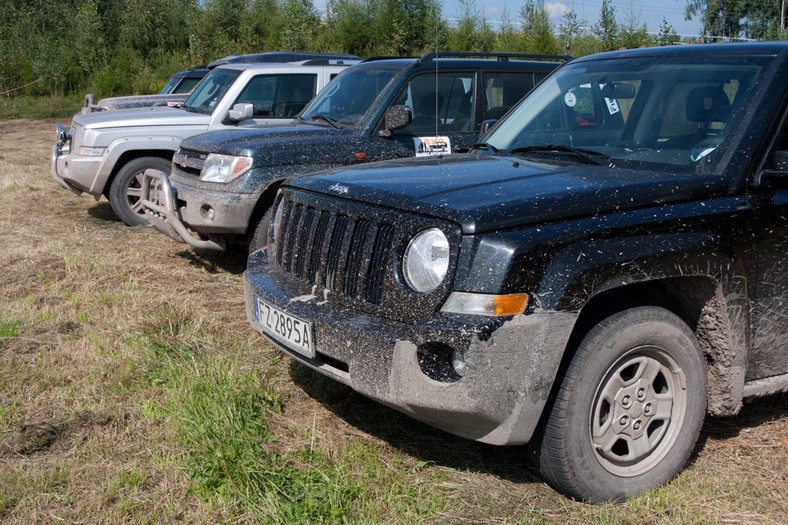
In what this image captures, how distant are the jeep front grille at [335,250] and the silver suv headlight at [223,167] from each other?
2345 mm

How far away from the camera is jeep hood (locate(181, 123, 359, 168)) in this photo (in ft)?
19.4

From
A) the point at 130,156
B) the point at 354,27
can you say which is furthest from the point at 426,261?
the point at 354,27

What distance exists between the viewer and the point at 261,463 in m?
3.16

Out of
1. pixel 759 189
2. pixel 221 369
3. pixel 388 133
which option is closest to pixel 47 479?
pixel 221 369

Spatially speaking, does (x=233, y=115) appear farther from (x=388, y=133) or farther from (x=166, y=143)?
(x=388, y=133)

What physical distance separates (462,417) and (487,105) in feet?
14.6

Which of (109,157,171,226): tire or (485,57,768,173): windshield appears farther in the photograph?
(109,157,171,226): tire

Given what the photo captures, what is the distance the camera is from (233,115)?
761 cm

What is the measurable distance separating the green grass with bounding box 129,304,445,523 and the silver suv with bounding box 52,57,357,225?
4789mm

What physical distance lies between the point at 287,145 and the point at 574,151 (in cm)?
288

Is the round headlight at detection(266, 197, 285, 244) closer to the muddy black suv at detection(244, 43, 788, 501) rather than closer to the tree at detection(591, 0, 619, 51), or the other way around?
the muddy black suv at detection(244, 43, 788, 501)

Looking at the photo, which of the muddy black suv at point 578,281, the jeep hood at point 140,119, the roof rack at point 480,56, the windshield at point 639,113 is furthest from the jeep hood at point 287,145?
the muddy black suv at point 578,281

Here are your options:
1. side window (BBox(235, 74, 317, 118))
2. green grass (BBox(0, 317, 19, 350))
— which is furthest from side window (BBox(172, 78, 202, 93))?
green grass (BBox(0, 317, 19, 350))

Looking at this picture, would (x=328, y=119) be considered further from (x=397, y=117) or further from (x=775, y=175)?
(x=775, y=175)
